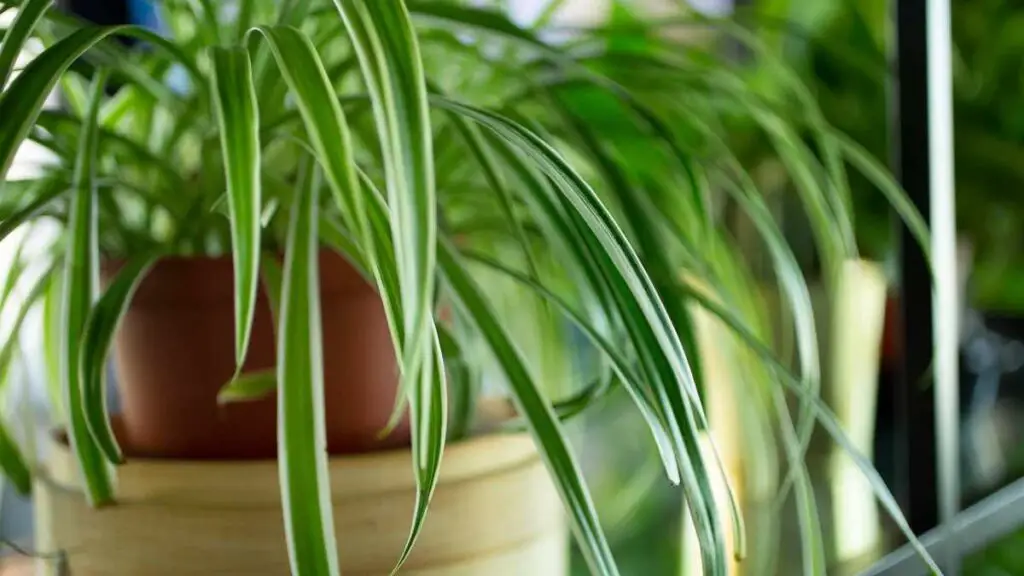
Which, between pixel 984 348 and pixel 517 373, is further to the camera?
pixel 984 348

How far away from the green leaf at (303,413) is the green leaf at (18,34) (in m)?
0.12

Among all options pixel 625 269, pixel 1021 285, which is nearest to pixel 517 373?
pixel 625 269

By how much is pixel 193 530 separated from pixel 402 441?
0.12 metres

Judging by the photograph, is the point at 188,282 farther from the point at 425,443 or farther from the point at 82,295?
the point at 425,443


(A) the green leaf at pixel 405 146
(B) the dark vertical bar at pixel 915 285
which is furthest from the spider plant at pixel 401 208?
(B) the dark vertical bar at pixel 915 285

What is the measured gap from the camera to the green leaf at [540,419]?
32 centimetres

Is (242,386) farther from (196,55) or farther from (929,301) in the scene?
(929,301)

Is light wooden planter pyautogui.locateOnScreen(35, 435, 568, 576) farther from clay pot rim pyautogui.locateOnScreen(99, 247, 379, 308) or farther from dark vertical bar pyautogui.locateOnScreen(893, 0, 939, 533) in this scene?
dark vertical bar pyautogui.locateOnScreen(893, 0, 939, 533)

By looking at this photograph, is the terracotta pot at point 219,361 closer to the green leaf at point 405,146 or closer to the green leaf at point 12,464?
the green leaf at point 12,464

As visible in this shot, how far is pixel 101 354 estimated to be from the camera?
1.22ft

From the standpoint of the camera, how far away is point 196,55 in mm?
501

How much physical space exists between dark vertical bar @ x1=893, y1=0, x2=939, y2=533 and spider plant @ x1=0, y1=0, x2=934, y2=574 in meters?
0.13

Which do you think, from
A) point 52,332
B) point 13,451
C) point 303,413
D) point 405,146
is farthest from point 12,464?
point 405,146

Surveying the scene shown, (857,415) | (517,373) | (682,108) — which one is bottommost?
(857,415)
